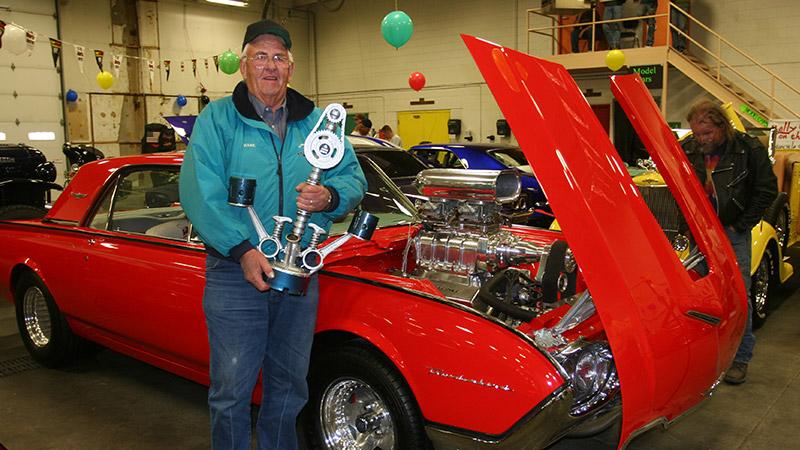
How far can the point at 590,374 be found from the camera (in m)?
2.60

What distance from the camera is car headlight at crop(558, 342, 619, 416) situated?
2551 mm

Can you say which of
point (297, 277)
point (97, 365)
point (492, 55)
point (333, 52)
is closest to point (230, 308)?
point (297, 277)

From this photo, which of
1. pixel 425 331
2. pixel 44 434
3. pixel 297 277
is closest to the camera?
pixel 297 277

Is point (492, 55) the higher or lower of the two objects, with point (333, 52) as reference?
lower

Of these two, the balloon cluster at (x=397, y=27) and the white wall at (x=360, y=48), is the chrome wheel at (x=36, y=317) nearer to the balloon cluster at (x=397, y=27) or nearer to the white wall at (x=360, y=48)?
the balloon cluster at (x=397, y=27)

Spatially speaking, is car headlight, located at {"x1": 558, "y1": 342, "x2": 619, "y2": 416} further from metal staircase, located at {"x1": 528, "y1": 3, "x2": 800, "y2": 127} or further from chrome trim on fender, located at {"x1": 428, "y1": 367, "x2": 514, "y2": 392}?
metal staircase, located at {"x1": 528, "y1": 3, "x2": 800, "y2": 127}

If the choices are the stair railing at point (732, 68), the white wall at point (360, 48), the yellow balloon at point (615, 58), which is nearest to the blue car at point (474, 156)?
→ the yellow balloon at point (615, 58)

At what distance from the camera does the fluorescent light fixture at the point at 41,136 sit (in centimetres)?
1574

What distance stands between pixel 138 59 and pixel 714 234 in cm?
1726

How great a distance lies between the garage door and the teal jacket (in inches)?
594

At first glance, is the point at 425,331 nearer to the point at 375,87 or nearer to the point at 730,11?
the point at 730,11

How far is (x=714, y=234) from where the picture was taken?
11.0ft

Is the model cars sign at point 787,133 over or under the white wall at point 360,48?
under

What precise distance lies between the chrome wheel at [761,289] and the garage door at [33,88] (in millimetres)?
15238
